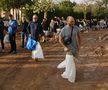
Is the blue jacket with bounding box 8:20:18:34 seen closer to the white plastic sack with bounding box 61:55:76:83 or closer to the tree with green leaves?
the white plastic sack with bounding box 61:55:76:83

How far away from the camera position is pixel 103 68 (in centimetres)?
1433

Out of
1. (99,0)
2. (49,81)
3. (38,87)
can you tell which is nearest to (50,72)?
(49,81)

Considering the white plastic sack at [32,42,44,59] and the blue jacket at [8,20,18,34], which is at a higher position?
the blue jacket at [8,20,18,34]

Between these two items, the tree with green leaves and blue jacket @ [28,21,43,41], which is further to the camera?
the tree with green leaves

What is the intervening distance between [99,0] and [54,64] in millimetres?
65175

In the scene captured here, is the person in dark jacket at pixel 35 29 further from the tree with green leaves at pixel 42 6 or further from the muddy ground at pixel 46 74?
the tree with green leaves at pixel 42 6

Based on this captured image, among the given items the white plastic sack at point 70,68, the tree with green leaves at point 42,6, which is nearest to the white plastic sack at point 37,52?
the white plastic sack at point 70,68

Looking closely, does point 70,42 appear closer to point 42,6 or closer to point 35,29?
point 35,29

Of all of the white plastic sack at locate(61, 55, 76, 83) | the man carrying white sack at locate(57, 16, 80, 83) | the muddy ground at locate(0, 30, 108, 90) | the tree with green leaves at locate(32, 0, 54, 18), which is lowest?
the muddy ground at locate(0, 30, 108, 90)

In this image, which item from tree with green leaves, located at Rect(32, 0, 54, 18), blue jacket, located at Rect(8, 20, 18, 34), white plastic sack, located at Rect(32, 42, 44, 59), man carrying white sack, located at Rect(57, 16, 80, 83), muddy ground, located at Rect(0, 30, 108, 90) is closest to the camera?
muddy ground, located at Rect(0, 30, 108, 90)

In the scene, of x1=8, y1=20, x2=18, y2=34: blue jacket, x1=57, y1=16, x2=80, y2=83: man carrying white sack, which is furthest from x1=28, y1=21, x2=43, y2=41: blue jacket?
x1=57, y1=16, x2=80, y2=83: man carrying white sack

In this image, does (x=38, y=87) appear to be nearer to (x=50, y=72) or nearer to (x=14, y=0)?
(x=50, y=72)

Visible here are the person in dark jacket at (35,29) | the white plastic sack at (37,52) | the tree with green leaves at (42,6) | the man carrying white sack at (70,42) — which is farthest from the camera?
the tree with green leaves at (42,6)

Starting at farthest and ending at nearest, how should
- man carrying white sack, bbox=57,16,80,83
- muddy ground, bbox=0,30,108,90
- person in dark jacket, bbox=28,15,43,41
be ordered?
1. person in dark jacket, bbox=28,15,43,41
2. man carrying white sack, bbox=57,16,80,83
3. muddy ground, bbox=0,30,108,90
